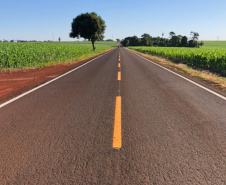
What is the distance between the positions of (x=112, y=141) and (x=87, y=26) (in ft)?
156

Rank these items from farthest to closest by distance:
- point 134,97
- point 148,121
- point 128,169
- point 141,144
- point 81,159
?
1. point 134,97
2. point 148,121
3. point 141,144
4. point 81,159
5. point 128,169

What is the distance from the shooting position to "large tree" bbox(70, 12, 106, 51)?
48.4 m

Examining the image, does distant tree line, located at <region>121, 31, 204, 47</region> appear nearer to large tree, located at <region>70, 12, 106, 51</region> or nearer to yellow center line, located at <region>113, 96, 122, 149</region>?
large tree, located at <region>70, 12, 106, 51</region>

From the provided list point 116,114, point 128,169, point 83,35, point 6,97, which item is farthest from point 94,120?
point 83,35

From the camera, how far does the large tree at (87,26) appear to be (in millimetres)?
48406

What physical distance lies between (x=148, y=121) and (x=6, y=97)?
4863 mm

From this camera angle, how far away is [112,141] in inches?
145

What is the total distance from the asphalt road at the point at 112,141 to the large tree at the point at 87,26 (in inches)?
1759

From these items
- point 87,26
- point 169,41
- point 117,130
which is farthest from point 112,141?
point 169,41

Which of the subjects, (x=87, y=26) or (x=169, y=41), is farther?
(x=169, y=41)

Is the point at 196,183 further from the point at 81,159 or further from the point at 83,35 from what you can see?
the point at 83,35

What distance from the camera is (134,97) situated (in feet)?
22.5

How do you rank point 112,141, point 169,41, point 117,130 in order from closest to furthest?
point 112,141 → point 117,130 → point 169,41

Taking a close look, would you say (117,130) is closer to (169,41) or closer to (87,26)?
(87,26)
